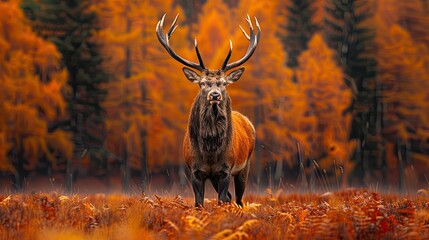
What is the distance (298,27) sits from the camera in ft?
98.3

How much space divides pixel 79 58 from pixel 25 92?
12.3ft

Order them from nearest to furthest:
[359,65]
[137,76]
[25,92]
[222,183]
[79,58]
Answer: [222,183], [25,92], [137,76], [79,58], [359,65]

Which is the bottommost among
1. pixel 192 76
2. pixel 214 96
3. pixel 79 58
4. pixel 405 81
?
pixel 214 96

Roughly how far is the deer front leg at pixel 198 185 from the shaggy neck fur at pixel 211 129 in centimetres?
30

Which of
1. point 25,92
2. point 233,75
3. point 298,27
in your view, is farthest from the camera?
point 298,27

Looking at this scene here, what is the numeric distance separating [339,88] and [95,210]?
20051 mm

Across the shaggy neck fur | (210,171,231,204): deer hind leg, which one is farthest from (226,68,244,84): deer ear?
(210,171,231,204): deer hind leg

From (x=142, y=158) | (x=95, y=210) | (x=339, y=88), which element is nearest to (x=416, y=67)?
(x=339, y=88)

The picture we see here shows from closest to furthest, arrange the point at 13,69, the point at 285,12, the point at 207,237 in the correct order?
the point at 207,237
the point at 13,69
the point at 285,12

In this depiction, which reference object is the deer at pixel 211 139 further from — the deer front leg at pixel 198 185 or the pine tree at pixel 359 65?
the pine tree at pixel 359 65

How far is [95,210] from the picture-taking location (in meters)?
6.59

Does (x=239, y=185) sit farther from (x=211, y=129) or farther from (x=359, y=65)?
(x=359, y=65)

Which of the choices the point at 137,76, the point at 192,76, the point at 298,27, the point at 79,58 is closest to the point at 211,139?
the point at 192,76

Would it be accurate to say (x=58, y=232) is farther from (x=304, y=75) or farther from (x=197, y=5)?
(x=197, y=5)
